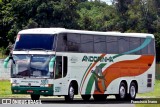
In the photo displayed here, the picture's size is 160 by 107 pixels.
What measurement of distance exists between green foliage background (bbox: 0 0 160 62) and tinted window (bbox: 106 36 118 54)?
Answer: 24695 mm

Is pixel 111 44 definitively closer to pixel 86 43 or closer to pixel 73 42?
pixel 86 43

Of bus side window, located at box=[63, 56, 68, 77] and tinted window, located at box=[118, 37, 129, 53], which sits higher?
tinted window, located at box=[118, 37, 129, 53]

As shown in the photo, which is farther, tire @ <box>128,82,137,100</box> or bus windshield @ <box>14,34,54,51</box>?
tire @ <box>128,82,137,100</box>

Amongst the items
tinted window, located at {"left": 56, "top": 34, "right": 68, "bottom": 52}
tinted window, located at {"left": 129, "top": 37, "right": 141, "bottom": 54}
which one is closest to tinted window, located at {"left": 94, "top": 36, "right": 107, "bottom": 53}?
tinted window, located at {"left": 129, "top": 37, "right": 141, "bottom": 54}

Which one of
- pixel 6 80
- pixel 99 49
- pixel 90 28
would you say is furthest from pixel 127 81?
pixel 90 28

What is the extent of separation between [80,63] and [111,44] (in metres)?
3.01

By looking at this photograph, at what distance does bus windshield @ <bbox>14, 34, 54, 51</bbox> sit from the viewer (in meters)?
26.9

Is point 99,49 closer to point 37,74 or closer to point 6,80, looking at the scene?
point 37,74

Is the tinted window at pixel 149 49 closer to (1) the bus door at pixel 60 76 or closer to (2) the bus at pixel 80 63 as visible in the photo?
(2) the bus at pixel 80 63

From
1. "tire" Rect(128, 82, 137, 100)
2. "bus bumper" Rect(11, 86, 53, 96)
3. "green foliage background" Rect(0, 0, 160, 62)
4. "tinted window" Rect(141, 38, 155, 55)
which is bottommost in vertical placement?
"tire" Rect(128, 82, 137, 100)

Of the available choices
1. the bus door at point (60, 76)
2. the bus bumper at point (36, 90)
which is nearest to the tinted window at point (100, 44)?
the bus door at point (60, 76)

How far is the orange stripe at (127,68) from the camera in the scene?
31042 mm

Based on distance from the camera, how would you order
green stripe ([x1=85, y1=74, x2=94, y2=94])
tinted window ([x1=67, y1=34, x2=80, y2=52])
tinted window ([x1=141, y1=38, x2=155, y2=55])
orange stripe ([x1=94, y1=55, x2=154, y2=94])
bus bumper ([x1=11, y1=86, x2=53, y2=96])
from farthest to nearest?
1. tinted window ([x1=141, y1=38, x2=155, y2=55])
2. orange stripe ([x1=94, y1=55, x2=154, y2=94])
3. green stripe ([x1=85, y1=74, x2=94, y2=94])
4. tinted window ([x1=67, y1=34, x2=80, y2=52])
5. bus bumper ([x1=11, y1=86, x2=53, y2=96])

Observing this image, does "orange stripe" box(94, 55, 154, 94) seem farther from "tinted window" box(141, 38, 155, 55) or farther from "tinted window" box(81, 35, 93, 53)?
"tinted window" box(81, 35, 93, 53)
